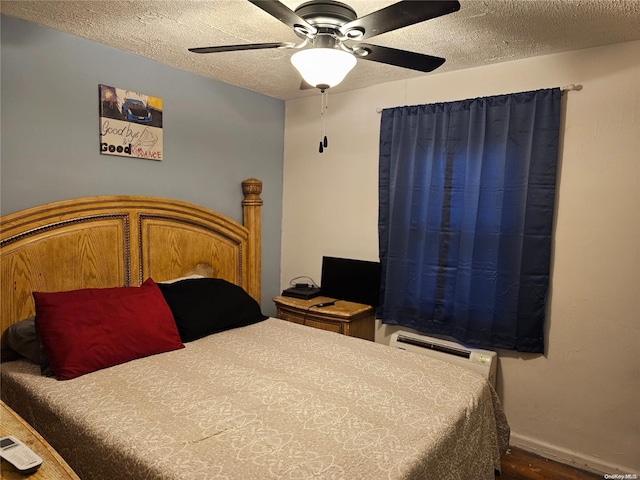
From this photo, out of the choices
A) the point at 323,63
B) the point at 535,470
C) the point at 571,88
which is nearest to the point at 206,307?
the point at 323,63

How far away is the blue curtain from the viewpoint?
8.15 ft

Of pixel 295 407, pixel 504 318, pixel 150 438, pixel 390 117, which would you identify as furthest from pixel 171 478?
pixel 390 117

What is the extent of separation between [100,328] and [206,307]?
24.5 inches

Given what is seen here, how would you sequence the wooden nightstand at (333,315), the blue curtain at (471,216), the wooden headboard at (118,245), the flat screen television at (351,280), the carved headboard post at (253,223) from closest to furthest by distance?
the wooden headboard at (118,245) < the blue curtain at (471,216) < the wooden nightstand at (333,315) < the flat screen television at (351,280) < the carved headboard post at (253,223)

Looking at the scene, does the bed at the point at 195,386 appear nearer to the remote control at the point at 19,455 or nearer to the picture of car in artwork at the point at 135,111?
the remote control at the point at 19,455

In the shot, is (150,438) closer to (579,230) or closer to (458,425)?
(458,425)

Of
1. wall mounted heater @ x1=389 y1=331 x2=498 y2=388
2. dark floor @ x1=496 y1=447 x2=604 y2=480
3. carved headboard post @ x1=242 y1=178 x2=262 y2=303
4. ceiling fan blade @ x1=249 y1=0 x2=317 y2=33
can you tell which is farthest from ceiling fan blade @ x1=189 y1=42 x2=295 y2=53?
dark floor @ x1=496 y1=447 x2=604 y2=480

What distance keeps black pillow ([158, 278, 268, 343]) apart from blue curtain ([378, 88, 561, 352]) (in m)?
1.01

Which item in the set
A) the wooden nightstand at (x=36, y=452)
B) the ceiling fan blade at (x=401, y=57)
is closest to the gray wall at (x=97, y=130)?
Answer: the wooden nightstand at (x=36, y=452)

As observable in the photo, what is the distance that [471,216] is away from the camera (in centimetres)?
268

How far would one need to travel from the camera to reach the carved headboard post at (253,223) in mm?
3293

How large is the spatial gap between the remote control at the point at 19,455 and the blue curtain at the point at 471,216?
2.26 m

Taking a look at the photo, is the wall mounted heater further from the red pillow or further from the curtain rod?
the curtain rod

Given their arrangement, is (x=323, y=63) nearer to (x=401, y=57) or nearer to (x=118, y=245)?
(x=401, y=57)
